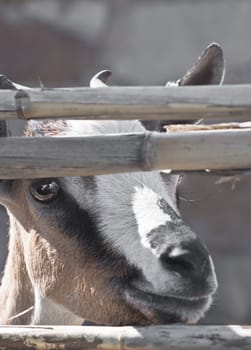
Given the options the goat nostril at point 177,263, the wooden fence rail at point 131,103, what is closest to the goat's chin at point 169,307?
the goat nostril at point 177,263

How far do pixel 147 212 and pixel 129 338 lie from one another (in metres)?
0.60

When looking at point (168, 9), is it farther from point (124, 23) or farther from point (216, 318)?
point (216, 318)

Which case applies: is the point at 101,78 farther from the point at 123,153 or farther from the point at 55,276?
the point at 123,153

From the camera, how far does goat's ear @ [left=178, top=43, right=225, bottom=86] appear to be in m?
4.14

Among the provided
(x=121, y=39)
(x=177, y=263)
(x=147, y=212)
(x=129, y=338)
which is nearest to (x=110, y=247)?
(x=147, y=212)

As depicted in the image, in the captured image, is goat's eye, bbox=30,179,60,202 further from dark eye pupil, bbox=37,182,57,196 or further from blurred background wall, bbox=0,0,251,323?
blurred background wall, bbox=0,0,251,323

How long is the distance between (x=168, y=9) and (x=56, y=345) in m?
6.96

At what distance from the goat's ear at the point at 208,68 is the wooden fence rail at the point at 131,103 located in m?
1.10

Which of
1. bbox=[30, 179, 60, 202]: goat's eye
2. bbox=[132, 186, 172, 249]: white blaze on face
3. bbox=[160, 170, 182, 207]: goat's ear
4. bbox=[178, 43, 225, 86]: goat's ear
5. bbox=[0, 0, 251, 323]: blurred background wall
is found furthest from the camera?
bbox=[0, 0, 251, 323]: blurred background wall

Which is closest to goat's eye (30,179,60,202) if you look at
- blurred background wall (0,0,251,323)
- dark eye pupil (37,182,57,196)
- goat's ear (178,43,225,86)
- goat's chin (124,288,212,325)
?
dark eye pupil (37,182,57,196)

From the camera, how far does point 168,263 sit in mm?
3398

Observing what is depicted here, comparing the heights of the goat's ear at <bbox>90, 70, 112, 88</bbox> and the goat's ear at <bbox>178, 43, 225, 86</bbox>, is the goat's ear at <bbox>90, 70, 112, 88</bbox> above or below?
above

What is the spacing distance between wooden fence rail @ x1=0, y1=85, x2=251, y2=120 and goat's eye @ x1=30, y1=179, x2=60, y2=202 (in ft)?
2.57

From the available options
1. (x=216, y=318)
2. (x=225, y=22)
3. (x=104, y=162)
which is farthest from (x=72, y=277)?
(x=225, y=22)
